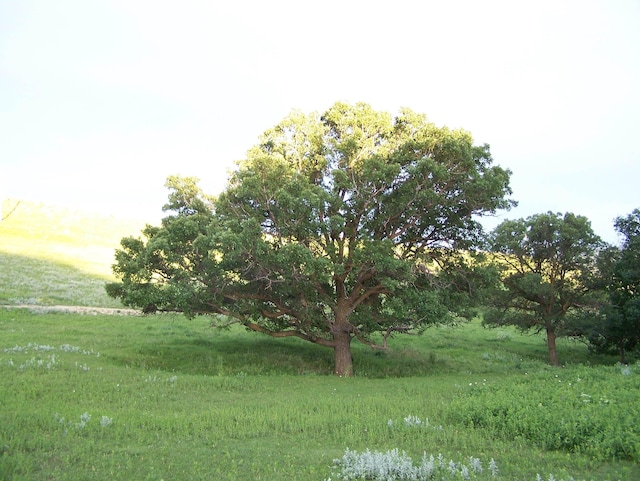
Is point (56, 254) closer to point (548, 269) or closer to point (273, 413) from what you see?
point (548, 269)

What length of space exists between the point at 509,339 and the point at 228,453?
1402 inches

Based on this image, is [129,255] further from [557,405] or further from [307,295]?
[557,405]

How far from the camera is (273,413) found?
12.0 metres

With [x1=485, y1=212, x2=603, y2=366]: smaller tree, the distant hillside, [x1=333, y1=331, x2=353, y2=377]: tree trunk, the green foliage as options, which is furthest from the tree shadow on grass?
the green foliage

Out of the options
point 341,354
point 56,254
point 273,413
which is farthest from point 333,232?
point 56,254

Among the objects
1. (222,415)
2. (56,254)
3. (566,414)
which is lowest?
(222,415)

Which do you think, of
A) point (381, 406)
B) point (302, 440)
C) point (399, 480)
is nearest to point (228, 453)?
point (302, 440)

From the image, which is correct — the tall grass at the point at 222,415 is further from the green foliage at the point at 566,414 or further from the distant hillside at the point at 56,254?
the distant hillside at the point at 56,254

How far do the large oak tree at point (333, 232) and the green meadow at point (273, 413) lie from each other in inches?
110

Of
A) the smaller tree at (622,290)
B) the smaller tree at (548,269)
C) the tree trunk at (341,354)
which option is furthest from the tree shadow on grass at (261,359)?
the smaller tree at (622,290)

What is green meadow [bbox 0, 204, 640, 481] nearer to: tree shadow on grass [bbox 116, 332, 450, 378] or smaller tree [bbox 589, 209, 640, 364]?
tree shadow on grass [bbox 116, 332, 450, 378]

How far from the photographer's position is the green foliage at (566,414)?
8.59 meters

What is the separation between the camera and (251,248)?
1905 cm

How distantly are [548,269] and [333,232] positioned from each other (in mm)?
Result: 18452
